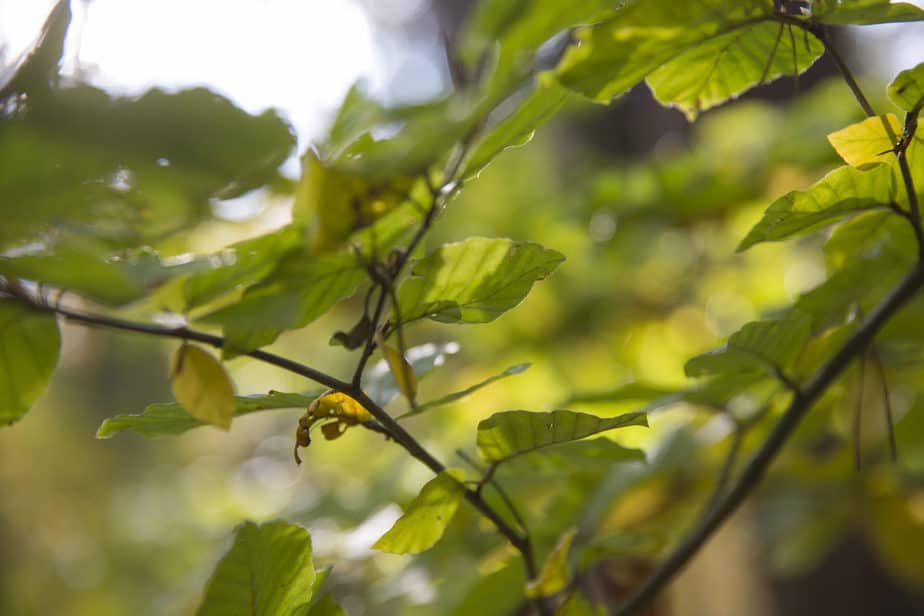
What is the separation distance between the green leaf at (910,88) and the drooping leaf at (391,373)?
26 centimetres

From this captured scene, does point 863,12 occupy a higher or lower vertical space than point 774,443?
→ higher

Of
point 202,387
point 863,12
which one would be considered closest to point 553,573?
point 202,387

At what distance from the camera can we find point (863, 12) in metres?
0.36

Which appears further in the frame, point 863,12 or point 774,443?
point 774,443

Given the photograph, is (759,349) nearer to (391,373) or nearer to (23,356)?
(391,373)

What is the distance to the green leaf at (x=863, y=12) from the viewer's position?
0.36 m

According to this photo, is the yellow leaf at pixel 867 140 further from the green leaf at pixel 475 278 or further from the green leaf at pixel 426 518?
the green leaf at pixel 426 518

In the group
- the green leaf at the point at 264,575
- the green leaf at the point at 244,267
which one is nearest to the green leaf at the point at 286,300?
the green leaf at the point at 244,267

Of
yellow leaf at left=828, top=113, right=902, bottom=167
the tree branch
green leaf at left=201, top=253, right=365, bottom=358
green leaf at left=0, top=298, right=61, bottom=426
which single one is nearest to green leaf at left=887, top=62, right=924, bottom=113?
yellow leaf at left=828, top=113, right=902, bottom=167

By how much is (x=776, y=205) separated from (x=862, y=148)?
2.2 inches

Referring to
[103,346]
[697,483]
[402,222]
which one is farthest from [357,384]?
[103,346]

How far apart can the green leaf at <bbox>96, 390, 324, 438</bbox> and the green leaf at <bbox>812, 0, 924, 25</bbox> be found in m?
0.31

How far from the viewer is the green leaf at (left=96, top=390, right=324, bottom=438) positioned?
38cm

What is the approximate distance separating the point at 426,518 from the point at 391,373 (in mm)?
88
